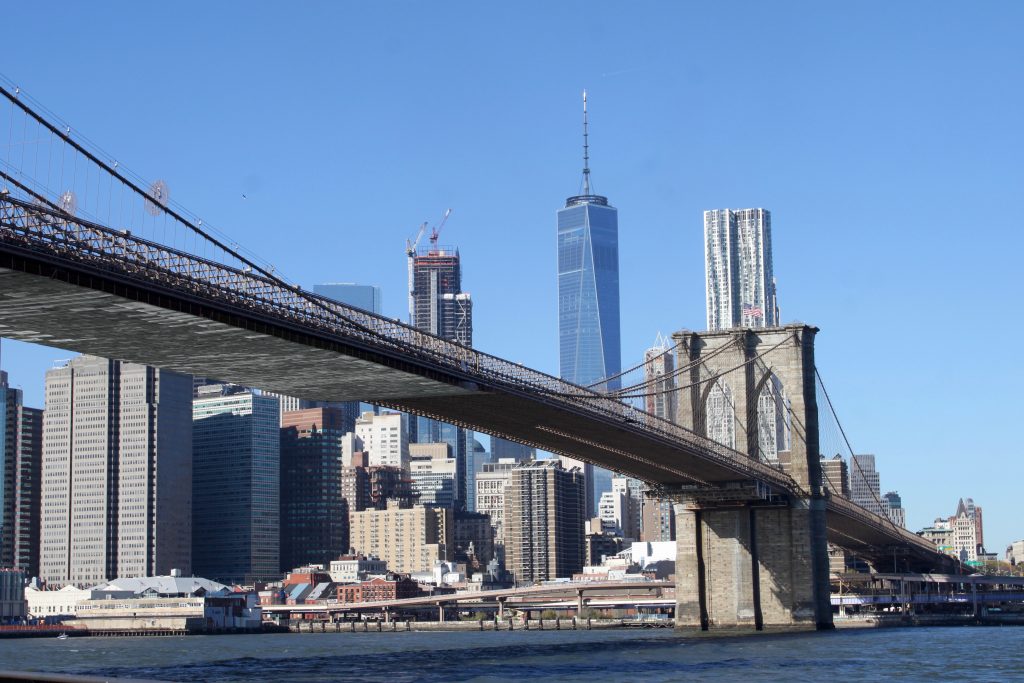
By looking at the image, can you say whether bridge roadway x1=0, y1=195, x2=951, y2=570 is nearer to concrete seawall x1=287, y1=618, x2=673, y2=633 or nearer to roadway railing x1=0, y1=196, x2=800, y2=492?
roadway railing x1=0, y1=196, x2=800, y2=492

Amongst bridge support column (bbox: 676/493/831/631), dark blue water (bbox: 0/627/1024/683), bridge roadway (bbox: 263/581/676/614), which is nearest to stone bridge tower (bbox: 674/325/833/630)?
bridge support column (bbox: 676/493/831/631)

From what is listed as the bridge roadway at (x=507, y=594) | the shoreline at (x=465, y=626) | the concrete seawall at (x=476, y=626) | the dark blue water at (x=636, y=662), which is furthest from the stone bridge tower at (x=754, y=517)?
the bridge roadway at (x=507, y=594)

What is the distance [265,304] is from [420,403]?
15.5 m

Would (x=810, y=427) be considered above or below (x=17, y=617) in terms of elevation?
above

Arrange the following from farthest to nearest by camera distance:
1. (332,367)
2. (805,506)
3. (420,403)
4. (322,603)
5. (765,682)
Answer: (322,603), (805,506), (420,403), (332,367), (765,682)

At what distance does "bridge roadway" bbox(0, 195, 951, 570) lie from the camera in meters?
44.2

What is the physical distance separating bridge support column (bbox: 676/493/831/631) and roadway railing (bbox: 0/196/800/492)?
7.54m

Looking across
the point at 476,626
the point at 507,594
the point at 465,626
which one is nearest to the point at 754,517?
the point at 476,626

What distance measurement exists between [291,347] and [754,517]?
3814 cm

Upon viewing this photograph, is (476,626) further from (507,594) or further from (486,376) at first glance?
(486,376)

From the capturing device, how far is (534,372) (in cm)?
6738

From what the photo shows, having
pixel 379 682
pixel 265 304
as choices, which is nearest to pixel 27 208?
pixel 265 304

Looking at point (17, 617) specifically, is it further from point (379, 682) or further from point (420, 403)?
point (379, 682)

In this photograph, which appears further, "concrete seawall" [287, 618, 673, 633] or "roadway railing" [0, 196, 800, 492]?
"concrete seawall" [287, 618, 673, 633]
